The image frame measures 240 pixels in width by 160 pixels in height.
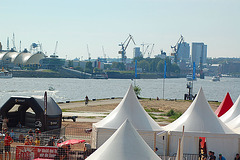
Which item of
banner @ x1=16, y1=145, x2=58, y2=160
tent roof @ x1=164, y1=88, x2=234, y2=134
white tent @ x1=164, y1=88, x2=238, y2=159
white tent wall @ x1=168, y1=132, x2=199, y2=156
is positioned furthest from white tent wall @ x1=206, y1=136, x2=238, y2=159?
banner @ x1=16, y1=145, x2=58, y2=160

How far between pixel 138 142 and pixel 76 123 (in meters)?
20.7

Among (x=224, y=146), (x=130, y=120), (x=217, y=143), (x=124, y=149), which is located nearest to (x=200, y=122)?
(x=217, y=143)

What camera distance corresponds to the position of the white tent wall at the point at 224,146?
21500 millimetres

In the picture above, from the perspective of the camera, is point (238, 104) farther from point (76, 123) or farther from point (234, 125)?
point (76, 123)

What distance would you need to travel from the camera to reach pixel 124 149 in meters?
13.4

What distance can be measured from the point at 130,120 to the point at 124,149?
918 cm

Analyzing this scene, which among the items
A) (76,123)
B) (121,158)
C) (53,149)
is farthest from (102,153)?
(76,123)

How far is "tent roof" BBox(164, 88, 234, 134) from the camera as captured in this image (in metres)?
21.7

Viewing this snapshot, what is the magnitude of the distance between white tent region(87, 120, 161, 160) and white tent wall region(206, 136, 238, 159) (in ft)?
26.7

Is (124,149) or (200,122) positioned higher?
(124,149)

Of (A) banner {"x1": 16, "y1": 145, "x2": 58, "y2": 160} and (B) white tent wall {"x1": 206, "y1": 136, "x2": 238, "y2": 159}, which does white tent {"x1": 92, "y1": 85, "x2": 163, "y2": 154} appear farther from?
(A) banner {"x1": 16, "y1": 145, "x2": 58, "y2": 160}

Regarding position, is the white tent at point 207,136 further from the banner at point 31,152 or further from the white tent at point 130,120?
the banner at point 31,152

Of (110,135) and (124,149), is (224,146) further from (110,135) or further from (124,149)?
(124,149)

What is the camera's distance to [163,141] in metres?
→ 21.2
